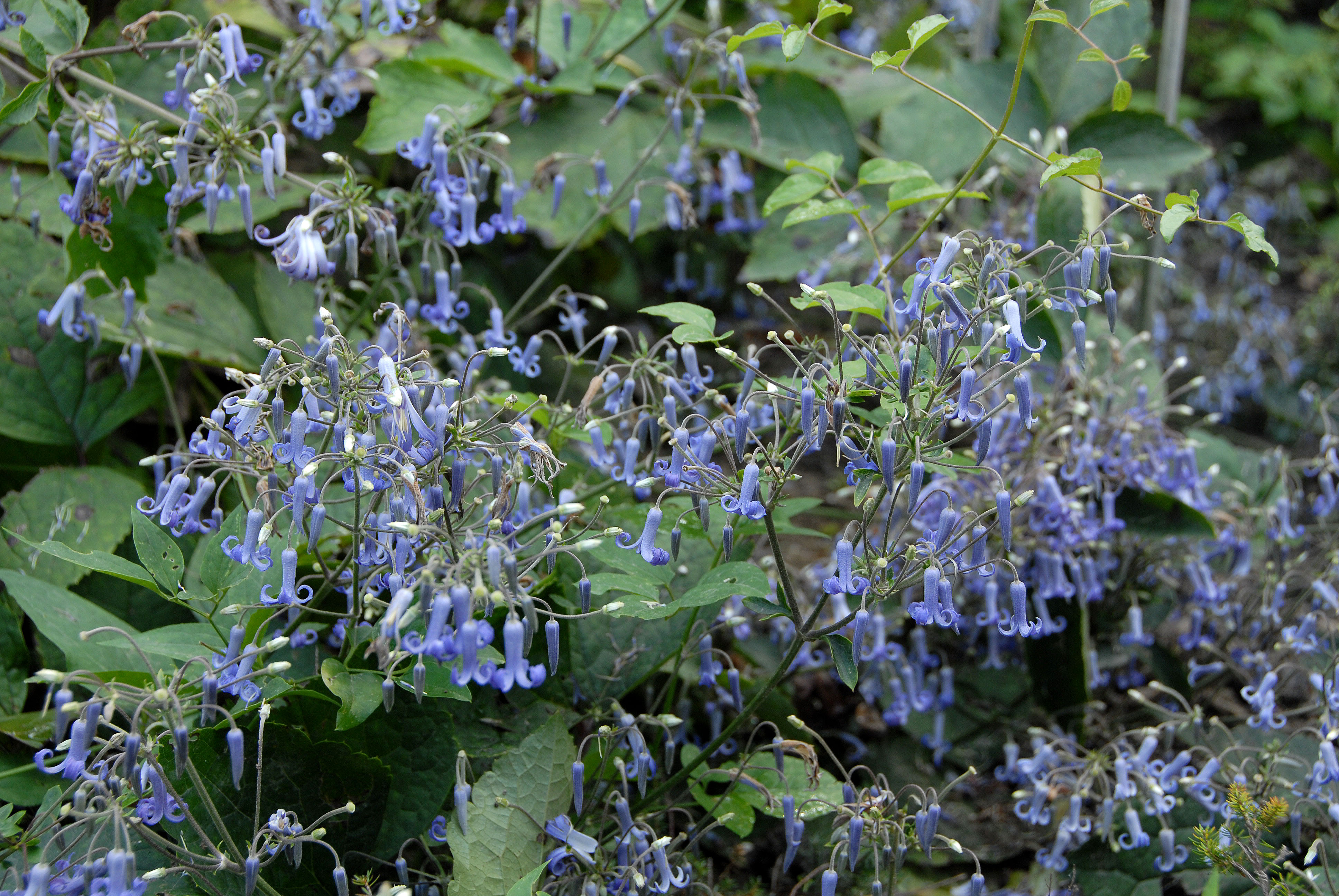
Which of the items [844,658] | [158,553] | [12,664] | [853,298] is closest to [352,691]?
[158,553]

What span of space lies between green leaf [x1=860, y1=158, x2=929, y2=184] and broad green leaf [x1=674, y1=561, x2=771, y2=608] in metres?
1.14

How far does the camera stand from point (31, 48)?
8.45 ft

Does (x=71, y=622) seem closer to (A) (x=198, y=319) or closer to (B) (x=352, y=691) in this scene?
(B) (x=352, y=691)

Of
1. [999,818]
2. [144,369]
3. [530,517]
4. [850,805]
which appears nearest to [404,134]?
[144,369]

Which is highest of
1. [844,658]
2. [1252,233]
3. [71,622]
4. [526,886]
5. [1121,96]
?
[1121,96]

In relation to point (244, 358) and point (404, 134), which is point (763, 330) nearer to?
point (404, 134)

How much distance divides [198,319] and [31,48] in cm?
95

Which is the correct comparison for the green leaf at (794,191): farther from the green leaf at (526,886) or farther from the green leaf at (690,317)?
the green leaf at (526,886)

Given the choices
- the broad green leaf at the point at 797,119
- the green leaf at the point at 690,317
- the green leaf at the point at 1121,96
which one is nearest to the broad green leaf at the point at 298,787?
the green leaf at the point at 690,317

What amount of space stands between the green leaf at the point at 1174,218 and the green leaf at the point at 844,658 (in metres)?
0.99

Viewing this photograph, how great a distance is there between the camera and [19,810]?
2.37 m

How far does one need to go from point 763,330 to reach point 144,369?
2.37 m

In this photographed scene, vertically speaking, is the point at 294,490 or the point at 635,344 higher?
the point at 294,490

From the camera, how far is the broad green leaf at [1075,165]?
2.08 m
